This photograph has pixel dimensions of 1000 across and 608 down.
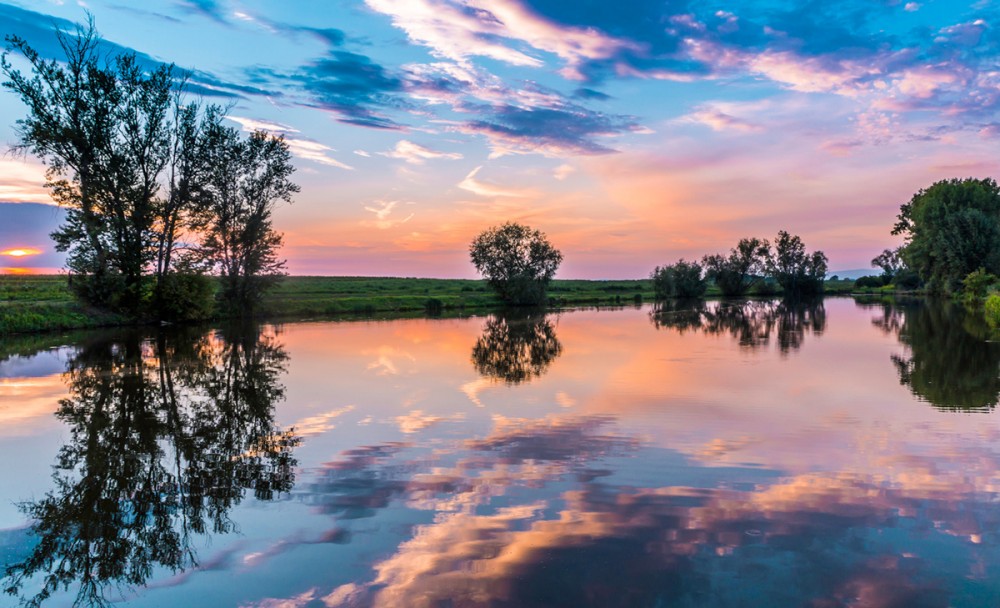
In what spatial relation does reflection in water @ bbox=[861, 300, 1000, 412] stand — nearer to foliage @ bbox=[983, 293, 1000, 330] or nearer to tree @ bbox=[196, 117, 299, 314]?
foliage @ bbox=[983, 293, 1000, 330]

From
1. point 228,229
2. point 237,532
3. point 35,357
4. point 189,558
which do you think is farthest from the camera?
point 228,229

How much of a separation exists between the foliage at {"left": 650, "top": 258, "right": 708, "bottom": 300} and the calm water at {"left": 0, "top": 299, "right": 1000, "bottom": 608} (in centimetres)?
8088

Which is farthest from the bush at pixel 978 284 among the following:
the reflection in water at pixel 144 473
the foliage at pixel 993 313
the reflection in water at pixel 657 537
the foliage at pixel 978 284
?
the reflection in water at pixel 144 473

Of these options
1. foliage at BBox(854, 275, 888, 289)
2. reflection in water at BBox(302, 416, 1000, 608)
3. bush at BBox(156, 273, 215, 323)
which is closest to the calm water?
reflection in water at BBox(302, 416, 1000, 608)

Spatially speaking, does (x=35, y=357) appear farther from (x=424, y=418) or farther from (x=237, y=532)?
(x=237, y=532)

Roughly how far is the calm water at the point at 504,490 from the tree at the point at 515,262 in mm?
60065

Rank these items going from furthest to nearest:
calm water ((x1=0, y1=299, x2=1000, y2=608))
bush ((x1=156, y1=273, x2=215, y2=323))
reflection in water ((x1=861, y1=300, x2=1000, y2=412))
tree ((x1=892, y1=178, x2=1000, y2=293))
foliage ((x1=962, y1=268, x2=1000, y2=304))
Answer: tree ((x1=892, y1=178, x2=1000, y2=293))
foliage ((x1=962, y1=268, x2=1000, y2=304))
bush ((x1=156, y1=273, x2=215, y2=323))
reflection in water ((x1=861, y1=300, x2=1000, y2=412))
calm water ((x1=0, y1=299, x2=1000, y2=608))

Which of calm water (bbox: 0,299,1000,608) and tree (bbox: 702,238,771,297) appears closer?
calm water (bbox: 0,299,1000,608)

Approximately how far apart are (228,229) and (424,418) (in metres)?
37.3

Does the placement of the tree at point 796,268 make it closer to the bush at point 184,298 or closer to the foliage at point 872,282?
the foliage at point 872,282

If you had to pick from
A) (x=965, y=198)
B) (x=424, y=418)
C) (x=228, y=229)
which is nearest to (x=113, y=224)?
(x=228, y=229)

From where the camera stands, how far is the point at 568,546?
228 inches

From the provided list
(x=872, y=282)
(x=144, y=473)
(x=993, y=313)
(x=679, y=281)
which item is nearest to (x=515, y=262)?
(x=679, y=281)

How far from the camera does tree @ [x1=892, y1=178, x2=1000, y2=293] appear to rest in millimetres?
65250
